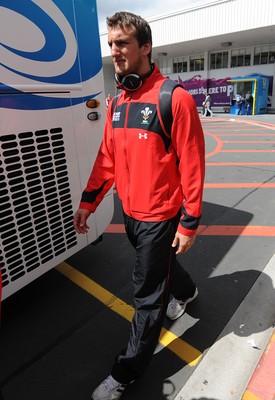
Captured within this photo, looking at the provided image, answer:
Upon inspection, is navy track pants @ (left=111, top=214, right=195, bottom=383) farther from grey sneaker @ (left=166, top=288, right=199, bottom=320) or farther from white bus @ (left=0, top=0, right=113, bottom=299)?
white bus @ (left=0, top=0, right=113, bottom=299)

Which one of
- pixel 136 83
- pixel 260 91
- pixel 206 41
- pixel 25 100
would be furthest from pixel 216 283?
pixel 206 41

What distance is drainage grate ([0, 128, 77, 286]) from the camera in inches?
84.9

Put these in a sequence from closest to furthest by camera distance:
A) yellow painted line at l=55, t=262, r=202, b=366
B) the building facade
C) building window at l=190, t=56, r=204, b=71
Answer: yellow painted line at l=55, t=262, r=202, b=366 < the building facade < building window at l=190, t=56, r=204, b=71

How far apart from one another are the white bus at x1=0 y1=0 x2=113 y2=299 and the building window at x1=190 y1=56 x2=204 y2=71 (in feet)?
100

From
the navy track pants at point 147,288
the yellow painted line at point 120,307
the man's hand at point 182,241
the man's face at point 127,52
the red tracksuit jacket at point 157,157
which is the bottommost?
the yellow painted line at point 120,307

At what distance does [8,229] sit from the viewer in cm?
221

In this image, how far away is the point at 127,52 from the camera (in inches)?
64.4

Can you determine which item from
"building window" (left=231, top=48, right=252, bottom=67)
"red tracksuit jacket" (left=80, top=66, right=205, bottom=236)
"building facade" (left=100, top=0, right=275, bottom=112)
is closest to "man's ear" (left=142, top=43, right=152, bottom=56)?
"red tracksuit jacket" (left=80, top=66, right=205, bottom=236)

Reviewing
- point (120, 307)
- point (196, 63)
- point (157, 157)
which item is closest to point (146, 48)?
point (157, 157)

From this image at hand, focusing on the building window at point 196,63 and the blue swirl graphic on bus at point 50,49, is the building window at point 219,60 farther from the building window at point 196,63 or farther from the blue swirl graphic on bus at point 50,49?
the blue swirl graphic on bus at point 50,49

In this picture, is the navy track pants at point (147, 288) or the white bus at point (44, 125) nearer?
the navy track pants at point (147, 288)

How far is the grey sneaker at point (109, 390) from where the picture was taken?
1876 millimetres

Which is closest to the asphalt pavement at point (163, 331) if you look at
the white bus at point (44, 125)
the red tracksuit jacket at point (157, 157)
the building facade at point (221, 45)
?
the white bus at point (44, 125)

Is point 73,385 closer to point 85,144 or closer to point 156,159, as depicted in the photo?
point 156,159
